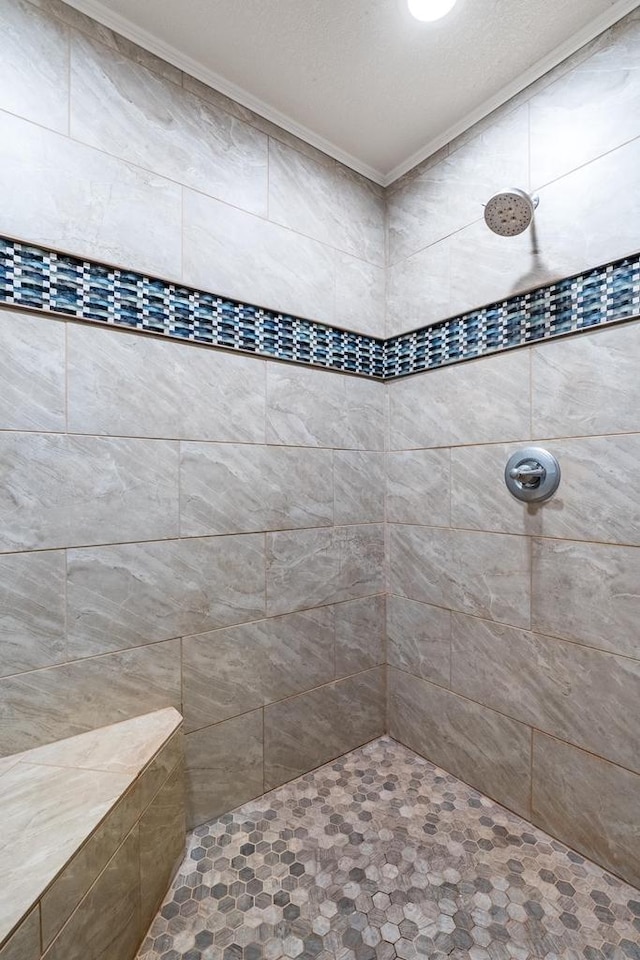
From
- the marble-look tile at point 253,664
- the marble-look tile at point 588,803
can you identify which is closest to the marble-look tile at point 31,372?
the marble-look tile at point 253,664

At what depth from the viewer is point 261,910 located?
1171mm

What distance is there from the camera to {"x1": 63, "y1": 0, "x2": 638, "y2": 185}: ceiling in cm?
131

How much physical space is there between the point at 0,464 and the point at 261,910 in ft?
4.32

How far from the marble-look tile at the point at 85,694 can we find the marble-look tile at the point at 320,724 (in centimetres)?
44

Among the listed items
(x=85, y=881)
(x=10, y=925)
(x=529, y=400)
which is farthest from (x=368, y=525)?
(x=10, y=925)

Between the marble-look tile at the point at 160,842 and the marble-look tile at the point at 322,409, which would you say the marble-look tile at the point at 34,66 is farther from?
the marble-look tile at the point at 160,842

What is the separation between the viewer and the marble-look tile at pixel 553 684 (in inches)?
51.4

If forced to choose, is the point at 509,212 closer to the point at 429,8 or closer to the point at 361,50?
the point at 429,8

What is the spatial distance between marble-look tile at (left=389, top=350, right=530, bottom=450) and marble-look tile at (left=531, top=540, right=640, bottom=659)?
16.1 inches

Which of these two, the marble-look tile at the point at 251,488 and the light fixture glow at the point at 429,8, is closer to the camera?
the light fixture glow at the point at 429,8

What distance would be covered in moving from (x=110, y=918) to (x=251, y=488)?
112cm

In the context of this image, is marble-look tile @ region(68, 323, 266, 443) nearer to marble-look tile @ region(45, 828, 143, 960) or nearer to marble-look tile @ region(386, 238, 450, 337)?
Answer: marble-look tile @ region(386, 238, 450, 337)

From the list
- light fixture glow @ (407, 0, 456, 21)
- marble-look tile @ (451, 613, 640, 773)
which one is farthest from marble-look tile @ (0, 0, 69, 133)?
marble-look tile @ (451, 613, 640, 773)

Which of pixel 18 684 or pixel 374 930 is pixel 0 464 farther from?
pixel 374 930
